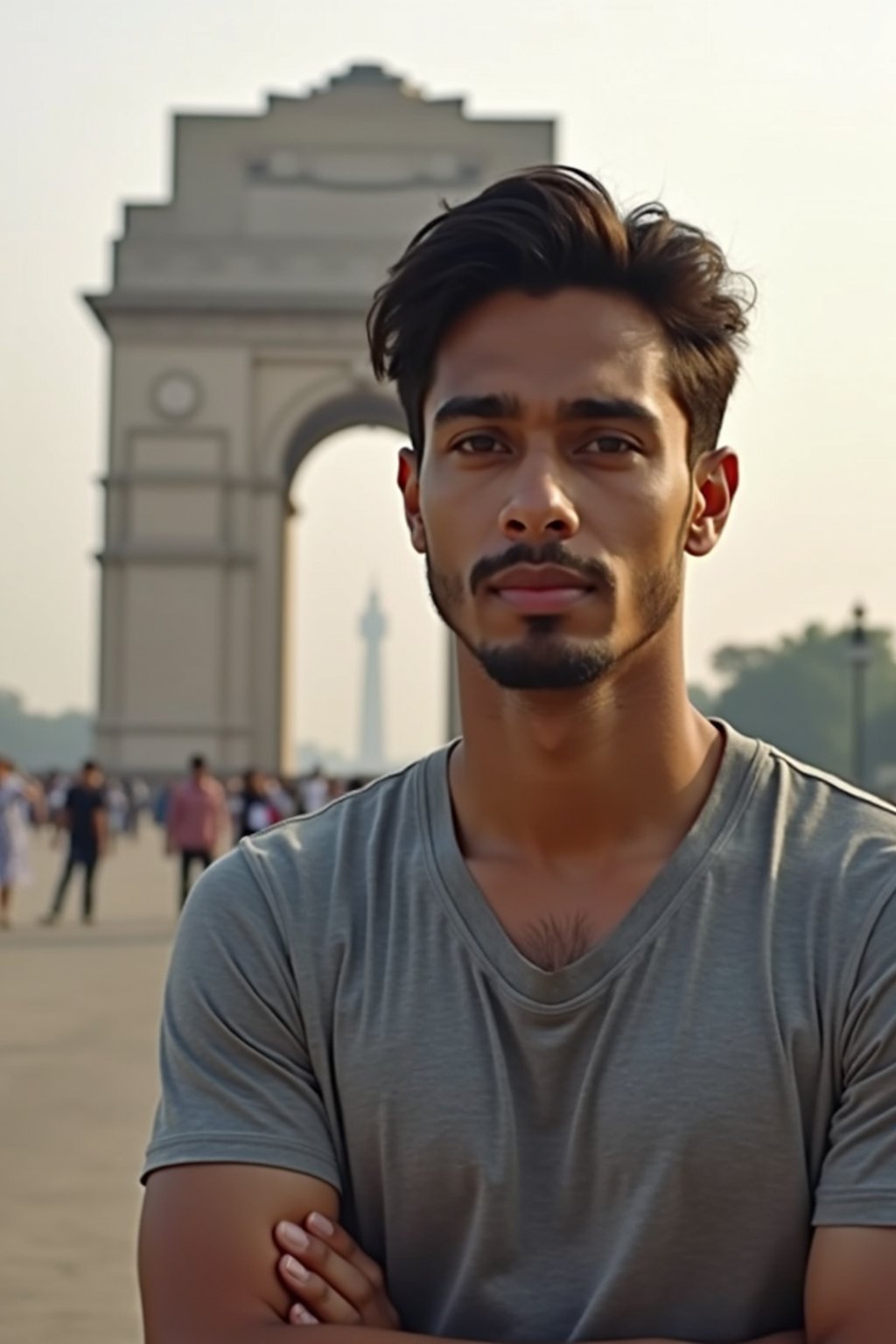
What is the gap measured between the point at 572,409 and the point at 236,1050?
0.66 m

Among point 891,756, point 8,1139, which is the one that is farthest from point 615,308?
point 891,756

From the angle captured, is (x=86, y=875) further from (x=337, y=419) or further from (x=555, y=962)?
(x=337, y=419)

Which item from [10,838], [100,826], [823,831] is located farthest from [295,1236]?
[100,826]

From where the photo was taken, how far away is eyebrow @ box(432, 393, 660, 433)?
2285 millimetres

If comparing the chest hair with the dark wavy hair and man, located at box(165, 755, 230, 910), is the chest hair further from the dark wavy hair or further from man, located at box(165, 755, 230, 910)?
man, located at box(165, 755, 230, 910)

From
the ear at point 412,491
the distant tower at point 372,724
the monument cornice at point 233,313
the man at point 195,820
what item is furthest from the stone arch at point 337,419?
the distant tower at point 372,724

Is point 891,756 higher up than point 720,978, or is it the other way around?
point 891,756

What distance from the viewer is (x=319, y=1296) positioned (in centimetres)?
222

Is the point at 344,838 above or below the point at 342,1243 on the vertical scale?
above

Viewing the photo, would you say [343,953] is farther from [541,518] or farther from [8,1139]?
[8,1139]

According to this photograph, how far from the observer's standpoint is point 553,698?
2279 mm

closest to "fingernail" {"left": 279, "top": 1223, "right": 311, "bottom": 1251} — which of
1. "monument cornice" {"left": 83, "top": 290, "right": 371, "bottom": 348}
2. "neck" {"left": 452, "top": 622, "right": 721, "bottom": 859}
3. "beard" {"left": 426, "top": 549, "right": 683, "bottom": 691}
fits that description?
"neck" {"left": 452, "top": 622, "right": 721, "bottom": 859}

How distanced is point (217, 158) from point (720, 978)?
126ft

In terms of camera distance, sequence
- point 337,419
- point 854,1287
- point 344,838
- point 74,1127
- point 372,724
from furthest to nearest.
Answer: point 372,724 → point 337,419 → point 74,1127 → point 344,838 → point 854,1287
